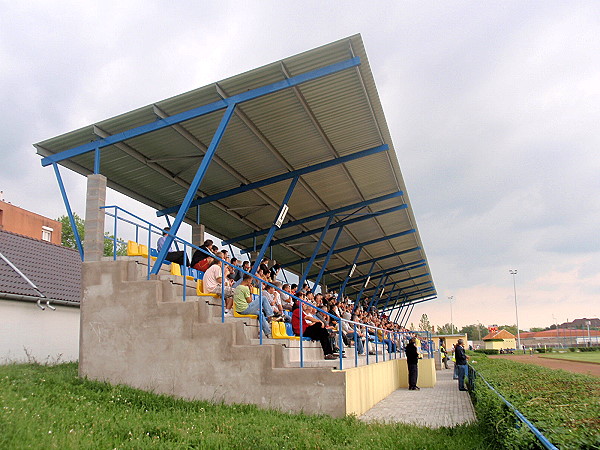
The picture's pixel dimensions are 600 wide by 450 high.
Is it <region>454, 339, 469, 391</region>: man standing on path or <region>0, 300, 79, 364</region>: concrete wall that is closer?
<region>0, 300, 79, 364</region>: concrete wall

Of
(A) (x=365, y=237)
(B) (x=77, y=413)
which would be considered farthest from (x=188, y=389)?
(A) (x=365, y=237)

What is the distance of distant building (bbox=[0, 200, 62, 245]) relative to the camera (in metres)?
36.2

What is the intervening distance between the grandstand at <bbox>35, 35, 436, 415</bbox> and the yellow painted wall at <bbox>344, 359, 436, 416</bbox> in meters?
0.05

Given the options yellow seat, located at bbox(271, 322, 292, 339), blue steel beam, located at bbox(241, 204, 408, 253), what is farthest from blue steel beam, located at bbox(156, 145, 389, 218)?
blue steel beam, located at bbox(241, 204, 408, 253)

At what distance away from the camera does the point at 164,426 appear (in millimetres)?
7723

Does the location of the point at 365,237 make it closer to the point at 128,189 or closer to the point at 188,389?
the point at 128,189

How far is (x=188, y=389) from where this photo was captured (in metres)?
10.8

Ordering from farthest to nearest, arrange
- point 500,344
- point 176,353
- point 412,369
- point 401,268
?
1. point 500,344
2. point 401,268
3. point 412,369
4. point 176,353

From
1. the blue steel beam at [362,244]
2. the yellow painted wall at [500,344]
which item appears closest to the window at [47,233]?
the blue steel beam at [362,244]

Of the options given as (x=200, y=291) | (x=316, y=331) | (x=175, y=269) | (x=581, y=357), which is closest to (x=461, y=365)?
(x=316, y=331)

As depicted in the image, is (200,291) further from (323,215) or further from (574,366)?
(574,366)

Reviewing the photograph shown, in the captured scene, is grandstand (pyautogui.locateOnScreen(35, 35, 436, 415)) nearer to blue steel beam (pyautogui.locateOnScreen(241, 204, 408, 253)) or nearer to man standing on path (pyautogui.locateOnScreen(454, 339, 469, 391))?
man standing on path (pyautogui.locateOnScreen(454, 339, 469, 391))

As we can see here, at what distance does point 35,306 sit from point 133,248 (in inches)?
230

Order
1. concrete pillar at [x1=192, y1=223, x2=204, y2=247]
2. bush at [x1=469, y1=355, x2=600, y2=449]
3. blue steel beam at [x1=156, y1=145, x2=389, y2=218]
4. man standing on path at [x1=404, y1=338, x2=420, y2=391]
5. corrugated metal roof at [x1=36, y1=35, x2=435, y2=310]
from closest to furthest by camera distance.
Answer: bush at [x1=469, y1=355, x2=600, y2=449] → corrugated metal roof at [x1=36, y1=35, x2=435, y2=310] → blue steel beam at [x1=156, y1=145, x2=389, y2=218] → concrete pillar at [x1=192, y1=223, x2=204, y2=247] → man standing on path at [x1=404, y1=338, x2=420, y2=391]
